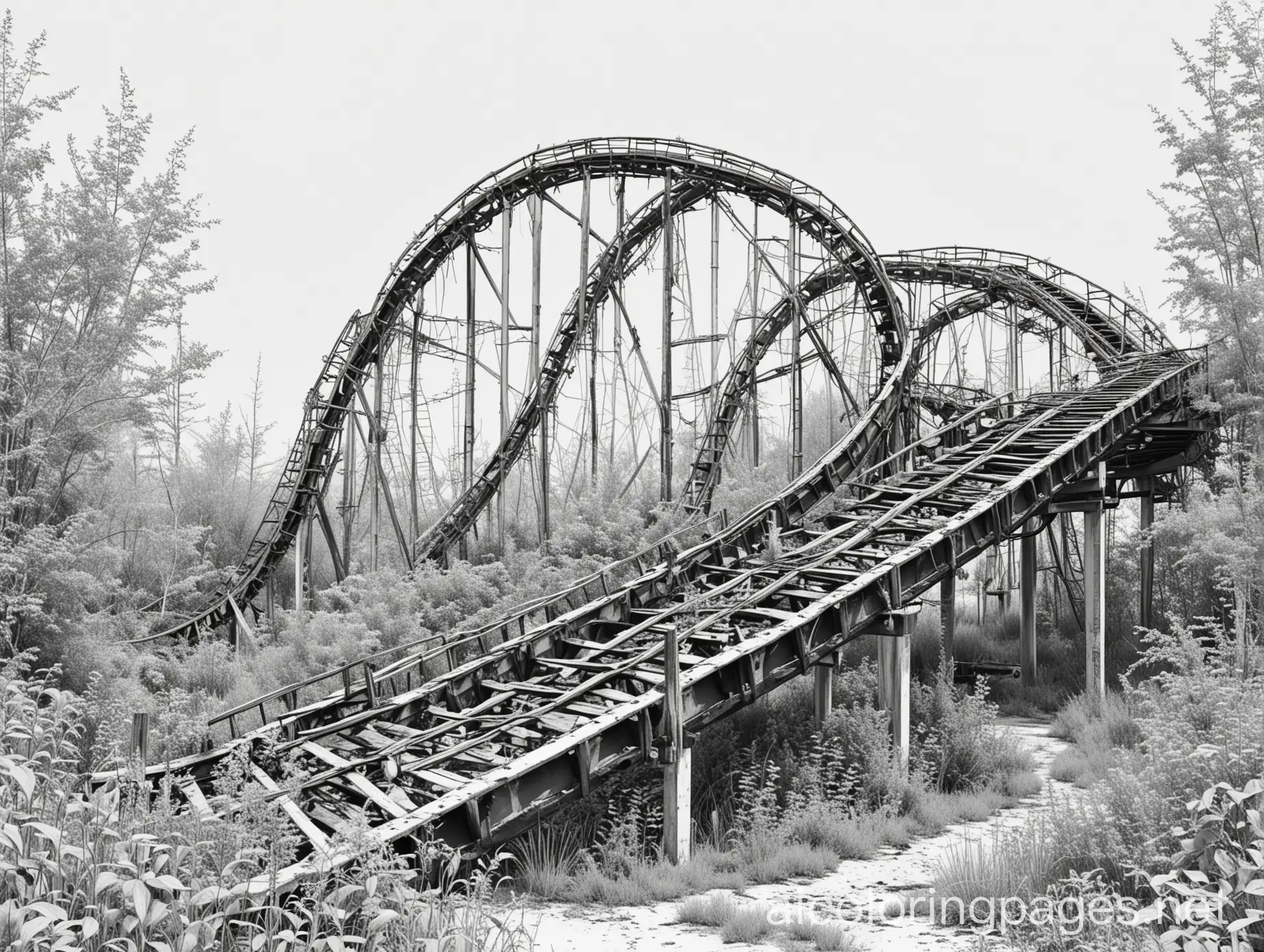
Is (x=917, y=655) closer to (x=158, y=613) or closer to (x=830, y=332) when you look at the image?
(x=830, y=332)

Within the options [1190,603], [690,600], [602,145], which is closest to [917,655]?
[1190,603]

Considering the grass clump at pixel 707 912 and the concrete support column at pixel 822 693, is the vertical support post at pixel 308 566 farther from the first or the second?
the grass clump at pixel 707 912

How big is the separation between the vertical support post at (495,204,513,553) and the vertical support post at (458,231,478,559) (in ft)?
2.47

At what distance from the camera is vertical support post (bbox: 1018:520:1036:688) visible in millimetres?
17359

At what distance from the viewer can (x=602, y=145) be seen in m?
19.7

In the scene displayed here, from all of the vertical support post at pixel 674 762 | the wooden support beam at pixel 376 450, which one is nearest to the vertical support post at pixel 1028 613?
the vertical support post at pixel 674 762

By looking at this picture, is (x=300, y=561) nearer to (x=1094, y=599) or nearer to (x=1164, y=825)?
(x=1094, y=599)

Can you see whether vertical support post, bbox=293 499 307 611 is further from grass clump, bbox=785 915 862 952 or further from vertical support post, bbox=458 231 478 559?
grass clump, bbox=785 915 862 952

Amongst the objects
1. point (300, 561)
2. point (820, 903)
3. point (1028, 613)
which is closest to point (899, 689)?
point (820, 903)

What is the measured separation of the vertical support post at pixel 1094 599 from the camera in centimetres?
1508

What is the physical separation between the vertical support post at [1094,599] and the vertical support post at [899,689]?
5.06 metres

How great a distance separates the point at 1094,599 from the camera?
15305 millimetres

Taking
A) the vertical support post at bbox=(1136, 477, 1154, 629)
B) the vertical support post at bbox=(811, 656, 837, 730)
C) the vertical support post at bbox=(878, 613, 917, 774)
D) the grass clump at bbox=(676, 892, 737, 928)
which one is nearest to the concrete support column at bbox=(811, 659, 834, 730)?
the vertical support post at bbox=(811, 656, 837, 730)

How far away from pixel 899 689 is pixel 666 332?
9568 millimetres
